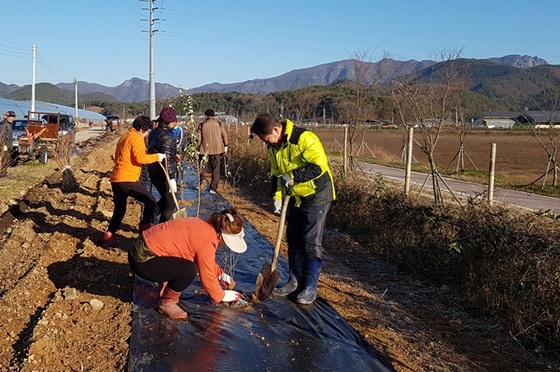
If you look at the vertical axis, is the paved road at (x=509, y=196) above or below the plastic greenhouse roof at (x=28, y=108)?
below

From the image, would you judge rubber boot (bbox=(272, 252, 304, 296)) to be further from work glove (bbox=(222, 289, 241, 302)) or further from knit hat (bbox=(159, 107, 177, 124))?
knit hat (bbox=(159, 107, 177, 124))

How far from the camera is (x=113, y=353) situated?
3.56 m

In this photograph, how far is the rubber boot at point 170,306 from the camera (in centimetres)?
411

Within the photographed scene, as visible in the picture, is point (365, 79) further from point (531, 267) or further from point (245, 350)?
point (245, 350)

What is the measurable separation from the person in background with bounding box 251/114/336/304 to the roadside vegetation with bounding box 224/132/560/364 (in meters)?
1.61

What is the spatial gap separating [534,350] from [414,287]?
1.64m

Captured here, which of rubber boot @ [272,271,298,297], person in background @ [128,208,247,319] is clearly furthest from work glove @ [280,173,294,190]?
rubber boot @ [272,271,298,297]

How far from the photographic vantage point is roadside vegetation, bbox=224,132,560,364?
4523mm

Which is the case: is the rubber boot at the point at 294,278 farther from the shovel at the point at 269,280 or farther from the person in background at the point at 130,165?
the person in background at the point at 130,165

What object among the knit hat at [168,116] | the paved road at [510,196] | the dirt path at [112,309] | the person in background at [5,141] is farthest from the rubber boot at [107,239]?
the person in background at [5,141]

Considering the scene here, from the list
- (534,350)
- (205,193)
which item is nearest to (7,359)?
(534,350)

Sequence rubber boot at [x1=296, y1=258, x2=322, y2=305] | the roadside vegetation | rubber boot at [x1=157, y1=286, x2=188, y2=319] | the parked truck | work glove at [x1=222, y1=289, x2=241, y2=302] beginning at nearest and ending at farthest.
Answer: rubber boot at [x1=157, y1=286, x2=188, y2=319], work glove at [x1=222, y1=289, x2=241, y2=302], the roadside vegetation, rubber boot at [x1=296, y1=258, x2=322, y2=305], the parked truck

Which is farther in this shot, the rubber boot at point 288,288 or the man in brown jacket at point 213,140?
the man in brown jacket at point 213,140

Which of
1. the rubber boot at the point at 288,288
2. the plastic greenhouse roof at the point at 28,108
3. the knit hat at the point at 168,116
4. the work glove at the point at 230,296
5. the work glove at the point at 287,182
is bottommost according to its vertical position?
the rubber boot at the point at 288,288
